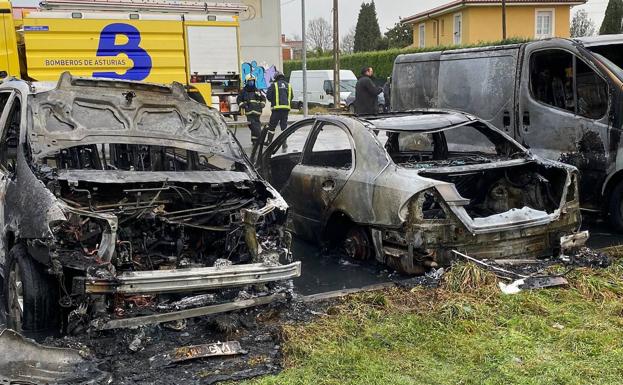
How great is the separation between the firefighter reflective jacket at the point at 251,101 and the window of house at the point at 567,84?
686cm

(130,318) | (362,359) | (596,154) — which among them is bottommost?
(362,359)

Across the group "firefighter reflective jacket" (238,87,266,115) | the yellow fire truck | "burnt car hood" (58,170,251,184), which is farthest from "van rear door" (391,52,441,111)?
"burnt car hood" (58,170,251,184)

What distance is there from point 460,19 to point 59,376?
34.2 m

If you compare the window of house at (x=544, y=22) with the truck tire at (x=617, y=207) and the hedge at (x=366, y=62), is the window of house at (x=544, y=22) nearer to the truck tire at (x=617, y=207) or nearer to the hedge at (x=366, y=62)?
the hedge at (x=366, y=62)

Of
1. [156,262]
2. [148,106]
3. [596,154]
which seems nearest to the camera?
[156,262]

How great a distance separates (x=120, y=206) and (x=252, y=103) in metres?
9.29

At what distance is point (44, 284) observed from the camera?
14.4ft

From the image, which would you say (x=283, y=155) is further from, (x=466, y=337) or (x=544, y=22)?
(x=544, y=22)

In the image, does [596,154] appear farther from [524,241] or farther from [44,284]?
[44,284]

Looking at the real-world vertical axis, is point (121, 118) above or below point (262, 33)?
below

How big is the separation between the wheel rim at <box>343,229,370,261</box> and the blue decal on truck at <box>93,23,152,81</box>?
781 cm

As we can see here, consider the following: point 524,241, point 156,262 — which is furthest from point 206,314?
point 524,241

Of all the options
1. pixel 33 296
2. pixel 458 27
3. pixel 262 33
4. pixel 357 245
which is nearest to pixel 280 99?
pixel 262 33

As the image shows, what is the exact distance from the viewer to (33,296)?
4344 millimetres
